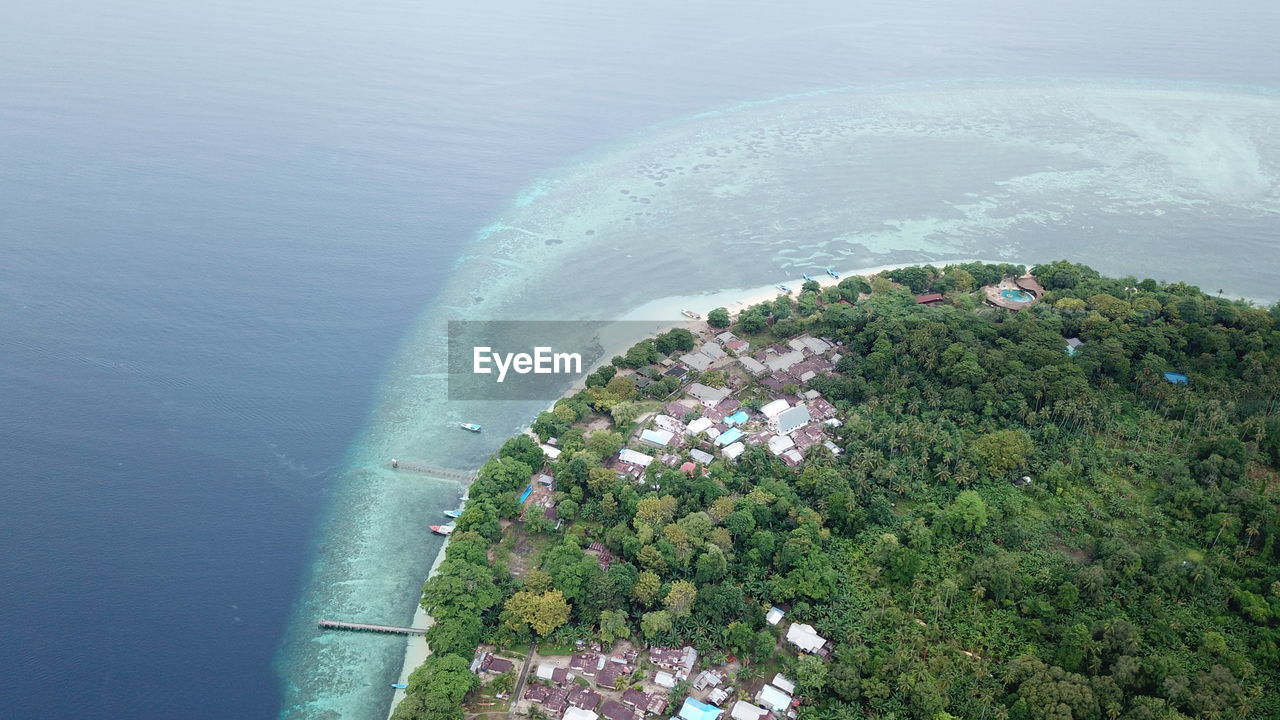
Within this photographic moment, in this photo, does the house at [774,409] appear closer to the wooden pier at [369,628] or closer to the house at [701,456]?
the house at [701,456]

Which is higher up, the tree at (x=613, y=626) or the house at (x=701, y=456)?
the house at (x=701, y=456)

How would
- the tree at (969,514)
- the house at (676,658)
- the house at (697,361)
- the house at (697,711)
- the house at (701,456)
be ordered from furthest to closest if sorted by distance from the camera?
the house at (697,361) < the house at (701,456) < the tree at (969,514) < the house at (676,658) < the house at (697,711)

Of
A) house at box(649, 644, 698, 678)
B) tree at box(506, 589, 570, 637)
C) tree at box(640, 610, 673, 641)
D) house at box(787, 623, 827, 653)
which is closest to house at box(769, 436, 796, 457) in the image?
house at box(787, 623, 827, 653)

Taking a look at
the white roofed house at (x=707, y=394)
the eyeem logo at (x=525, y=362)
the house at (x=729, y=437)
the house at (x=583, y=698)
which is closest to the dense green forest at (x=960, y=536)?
the house at (x=729, y=437)

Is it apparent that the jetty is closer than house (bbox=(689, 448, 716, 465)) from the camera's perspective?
No

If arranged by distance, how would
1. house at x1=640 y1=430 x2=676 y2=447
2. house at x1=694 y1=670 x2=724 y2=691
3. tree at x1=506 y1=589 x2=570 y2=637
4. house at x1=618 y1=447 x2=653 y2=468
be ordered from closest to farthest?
house at x1=694 y1=670 x2=724 y2=691 < tree at x1=506 y1=589 x2=570 y2=637 < house at x1=618 y1=447 x2=653 y2=468 < house at x1=640 y1=430 x2=676 y2=447

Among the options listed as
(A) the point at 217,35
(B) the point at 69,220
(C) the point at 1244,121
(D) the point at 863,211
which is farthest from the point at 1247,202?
(A) the point at 217,35

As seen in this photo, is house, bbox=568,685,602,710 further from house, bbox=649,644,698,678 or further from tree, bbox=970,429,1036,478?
tree, bbox=970,429,1036,478
